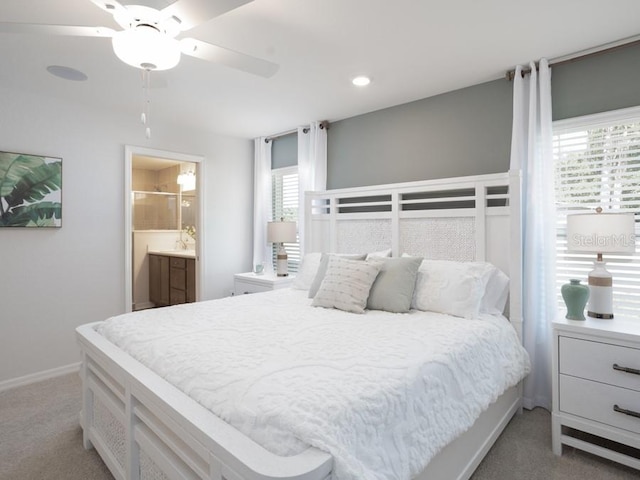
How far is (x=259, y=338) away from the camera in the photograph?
1.81m

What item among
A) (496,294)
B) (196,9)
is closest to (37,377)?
(196,9)

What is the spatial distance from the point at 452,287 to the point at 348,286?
27.4 inches

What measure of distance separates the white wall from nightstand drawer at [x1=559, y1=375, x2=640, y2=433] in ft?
12.8

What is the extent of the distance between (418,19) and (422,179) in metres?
1.50

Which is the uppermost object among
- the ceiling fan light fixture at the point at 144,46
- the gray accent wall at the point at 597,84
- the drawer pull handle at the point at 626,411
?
the gray accent wall at the point at 597,84

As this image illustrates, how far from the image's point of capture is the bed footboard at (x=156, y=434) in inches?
37.8

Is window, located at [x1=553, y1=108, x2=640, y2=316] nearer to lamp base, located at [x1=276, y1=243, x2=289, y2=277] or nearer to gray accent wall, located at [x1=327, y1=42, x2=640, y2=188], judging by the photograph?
gray accent wall, located at [x1=327, y1=42, x2=640, y2=188]

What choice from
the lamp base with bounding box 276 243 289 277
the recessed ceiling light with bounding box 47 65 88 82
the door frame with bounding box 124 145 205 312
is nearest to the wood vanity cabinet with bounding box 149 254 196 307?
the door frame with bounding box 124 145 205 312

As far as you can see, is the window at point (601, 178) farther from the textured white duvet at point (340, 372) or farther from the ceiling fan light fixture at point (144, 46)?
the ceiling fan light fixture at point (144, 46)

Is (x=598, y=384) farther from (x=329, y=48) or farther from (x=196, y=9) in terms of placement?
(x=196, y=9)

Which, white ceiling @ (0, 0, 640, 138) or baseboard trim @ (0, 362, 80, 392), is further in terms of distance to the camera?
baseboard trim @ (0, 362, 80, 392)

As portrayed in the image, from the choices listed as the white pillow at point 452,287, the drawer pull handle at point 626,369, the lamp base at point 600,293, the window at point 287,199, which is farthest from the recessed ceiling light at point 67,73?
the drawer pull handle at point 626,369

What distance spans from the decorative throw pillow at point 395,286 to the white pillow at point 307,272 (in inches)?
33.7

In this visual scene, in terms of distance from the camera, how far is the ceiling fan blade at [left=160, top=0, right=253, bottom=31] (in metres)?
1.46
